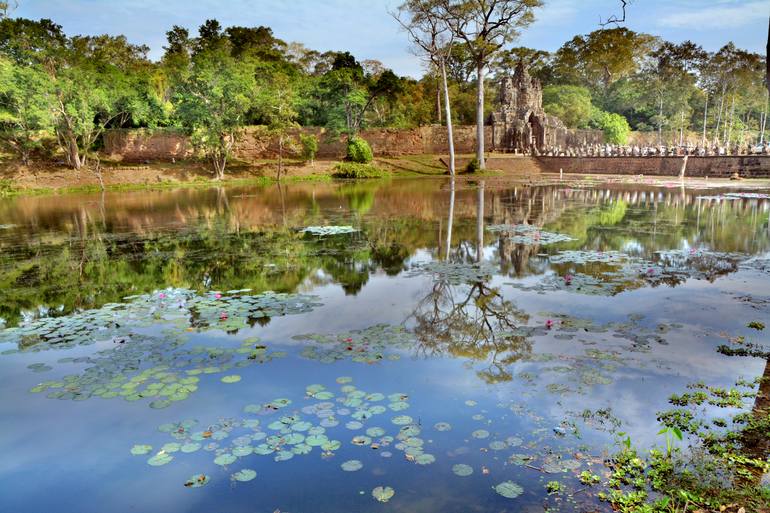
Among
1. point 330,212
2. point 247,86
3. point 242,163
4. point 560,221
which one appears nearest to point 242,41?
point 242,163

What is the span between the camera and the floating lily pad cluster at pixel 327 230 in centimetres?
1453

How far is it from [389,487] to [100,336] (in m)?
4.97

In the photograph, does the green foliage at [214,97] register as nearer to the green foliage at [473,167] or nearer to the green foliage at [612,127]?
the green foliage at [473,167]

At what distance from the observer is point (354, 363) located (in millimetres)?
5910

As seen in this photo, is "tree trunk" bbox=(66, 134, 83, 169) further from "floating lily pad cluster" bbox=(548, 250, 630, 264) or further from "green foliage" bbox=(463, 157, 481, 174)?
"floating lily pad cluster" bbox=(548, 250, 630, 264)

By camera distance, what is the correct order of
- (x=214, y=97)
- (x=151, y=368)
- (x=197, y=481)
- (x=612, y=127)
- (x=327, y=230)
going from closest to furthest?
(x=197, y=481) < (x=151, y=368) < (x=327, y=230) < (x=214, y=97) < (x=612, y=127)

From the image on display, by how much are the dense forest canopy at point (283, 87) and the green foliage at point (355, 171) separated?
5.37 metres

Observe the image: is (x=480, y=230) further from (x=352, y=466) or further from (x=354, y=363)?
(x=352, y=466)

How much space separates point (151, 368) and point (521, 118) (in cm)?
4759

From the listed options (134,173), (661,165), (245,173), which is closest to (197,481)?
(134,173)

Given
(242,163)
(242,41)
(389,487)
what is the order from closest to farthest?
1. (389,487)
2. (242,163)
3. (242,41)

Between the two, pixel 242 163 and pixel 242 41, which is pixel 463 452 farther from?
pixel 242 41

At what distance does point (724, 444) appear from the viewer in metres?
4.06

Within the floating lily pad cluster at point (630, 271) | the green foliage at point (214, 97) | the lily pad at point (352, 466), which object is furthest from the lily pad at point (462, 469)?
the green foliage at point (214, 97)
